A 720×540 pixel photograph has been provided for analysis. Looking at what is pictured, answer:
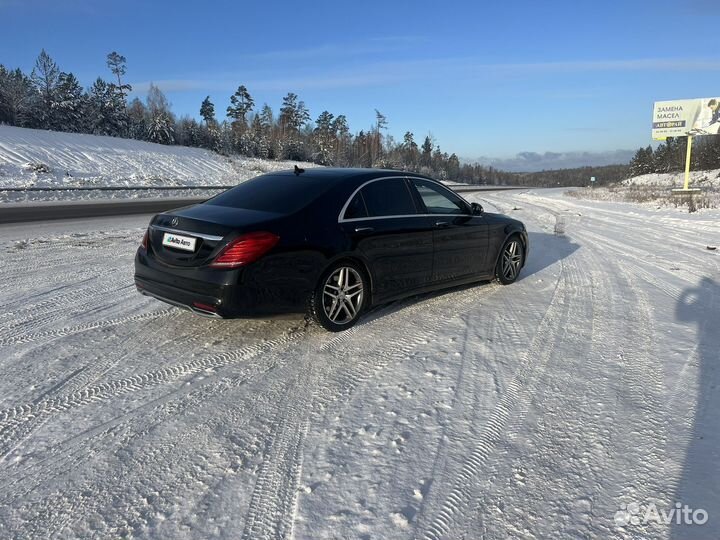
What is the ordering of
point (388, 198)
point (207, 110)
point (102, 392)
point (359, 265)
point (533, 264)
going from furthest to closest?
point (207, 110) < point (533, 264) < point (388, 198) < point (359, 265) < point (102, 392)

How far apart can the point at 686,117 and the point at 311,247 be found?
140 ft

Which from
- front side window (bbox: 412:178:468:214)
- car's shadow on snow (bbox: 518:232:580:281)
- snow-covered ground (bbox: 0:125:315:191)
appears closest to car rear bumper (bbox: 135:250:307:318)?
front side window (bbox: 412:178:468:214)

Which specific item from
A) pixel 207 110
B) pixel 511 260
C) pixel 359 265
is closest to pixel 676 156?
pixel 207 110

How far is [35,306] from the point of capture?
16.9 ft

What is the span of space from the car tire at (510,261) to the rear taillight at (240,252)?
12.1ft

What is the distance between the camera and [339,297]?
466cm

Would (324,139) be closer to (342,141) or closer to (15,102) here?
(342,141)

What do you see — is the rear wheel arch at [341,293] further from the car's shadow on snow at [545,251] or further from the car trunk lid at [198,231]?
the car's shadow on snow at [545,251]

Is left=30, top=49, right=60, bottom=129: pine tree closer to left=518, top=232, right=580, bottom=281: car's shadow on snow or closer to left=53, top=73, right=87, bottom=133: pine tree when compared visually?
left=53, top=73, right=87, bottom=133: pine tree

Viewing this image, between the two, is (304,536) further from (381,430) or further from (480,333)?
(480,333)

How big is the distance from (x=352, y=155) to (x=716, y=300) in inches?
3710

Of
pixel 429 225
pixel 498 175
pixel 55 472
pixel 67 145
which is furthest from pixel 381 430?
pixel 498 175

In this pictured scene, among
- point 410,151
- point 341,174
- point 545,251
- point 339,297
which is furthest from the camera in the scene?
point 410,151

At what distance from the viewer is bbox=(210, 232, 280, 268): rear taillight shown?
13.1ft
